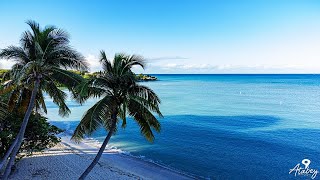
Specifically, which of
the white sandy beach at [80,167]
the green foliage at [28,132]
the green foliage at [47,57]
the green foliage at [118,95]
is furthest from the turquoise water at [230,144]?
the green foliage at [47,57]

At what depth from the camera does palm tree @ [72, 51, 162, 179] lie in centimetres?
979

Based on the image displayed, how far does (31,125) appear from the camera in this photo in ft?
45.0

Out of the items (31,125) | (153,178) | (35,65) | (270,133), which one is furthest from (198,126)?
(35,65)

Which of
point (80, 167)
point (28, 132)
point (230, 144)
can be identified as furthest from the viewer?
point (230, 144)

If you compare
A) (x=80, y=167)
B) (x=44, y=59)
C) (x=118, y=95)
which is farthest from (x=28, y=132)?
(x=118, y=95)

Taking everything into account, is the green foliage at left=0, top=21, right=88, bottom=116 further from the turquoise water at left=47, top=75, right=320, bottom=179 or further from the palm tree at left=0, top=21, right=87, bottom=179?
the turquoise water at left=47, top=75, right=320, bottom=179

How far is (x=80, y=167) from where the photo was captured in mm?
17062

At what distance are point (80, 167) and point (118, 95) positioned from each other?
944 centimetres

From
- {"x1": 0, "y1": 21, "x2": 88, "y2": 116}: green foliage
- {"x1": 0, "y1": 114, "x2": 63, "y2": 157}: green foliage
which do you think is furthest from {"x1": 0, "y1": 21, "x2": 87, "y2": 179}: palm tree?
{"x1": 0, "y1": 114, "x2": 63, "y2": 157}: green foliage

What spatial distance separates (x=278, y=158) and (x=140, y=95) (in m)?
15.6

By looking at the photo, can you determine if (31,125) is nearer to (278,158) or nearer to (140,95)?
(140,95)

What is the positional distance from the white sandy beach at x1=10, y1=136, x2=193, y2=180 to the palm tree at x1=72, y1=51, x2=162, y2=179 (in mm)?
6748

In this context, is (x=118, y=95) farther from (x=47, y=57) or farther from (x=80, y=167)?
(x=80, y=167)

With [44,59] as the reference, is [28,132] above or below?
A: below
